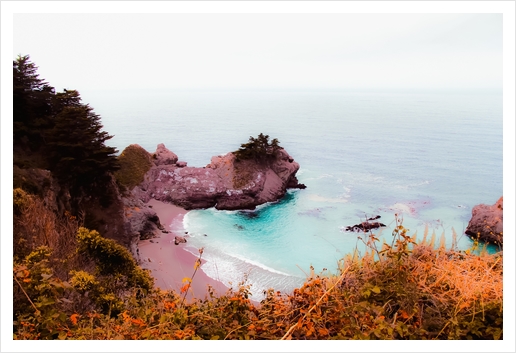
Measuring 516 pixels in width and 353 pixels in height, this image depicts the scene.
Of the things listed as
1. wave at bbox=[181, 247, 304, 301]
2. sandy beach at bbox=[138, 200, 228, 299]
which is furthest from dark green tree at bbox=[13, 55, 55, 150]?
wave at bbox=[181, 247, 304, 301]

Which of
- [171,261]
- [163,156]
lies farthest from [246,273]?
[163,156]

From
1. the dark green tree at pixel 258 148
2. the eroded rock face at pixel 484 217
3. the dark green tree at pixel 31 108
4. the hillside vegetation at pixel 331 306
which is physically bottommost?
the hillside vegetation at pixel 331 306

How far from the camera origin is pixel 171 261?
627 centimetres

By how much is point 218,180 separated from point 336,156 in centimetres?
883

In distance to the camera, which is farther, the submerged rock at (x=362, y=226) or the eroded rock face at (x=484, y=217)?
the submerged rock at (x=362, y=226)

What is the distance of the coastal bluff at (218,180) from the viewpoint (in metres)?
12.3

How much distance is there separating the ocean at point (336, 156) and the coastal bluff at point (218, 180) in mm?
6404

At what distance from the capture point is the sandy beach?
4387 mm

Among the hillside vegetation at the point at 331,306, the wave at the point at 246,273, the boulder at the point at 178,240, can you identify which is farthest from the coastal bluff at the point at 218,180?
the hillside vegetation at the point at 331,306

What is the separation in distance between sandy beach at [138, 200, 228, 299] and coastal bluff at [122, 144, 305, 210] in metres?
3.33

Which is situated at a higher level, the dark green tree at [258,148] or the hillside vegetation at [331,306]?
the dark green tree at [258,148]

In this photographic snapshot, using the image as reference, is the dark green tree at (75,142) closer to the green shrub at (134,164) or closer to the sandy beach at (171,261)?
the sandy beach at (171,261)

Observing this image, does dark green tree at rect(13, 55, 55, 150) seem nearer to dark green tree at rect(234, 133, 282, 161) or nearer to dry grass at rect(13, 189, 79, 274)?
dry grass at rect(13, 189, 79, 274)

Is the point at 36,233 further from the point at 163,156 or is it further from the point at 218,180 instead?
the point at 163,156
